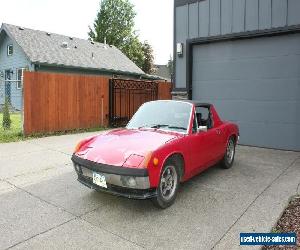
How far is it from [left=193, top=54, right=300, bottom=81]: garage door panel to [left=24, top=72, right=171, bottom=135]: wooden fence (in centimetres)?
422

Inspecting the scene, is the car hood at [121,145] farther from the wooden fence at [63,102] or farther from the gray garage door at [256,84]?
the wooden fence at [63,102]

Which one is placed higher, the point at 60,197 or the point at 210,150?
the point at 210,150

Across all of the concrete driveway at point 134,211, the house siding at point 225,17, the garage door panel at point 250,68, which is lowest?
the concrete driveway at point 134,211

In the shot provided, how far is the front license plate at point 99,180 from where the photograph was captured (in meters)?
4.10

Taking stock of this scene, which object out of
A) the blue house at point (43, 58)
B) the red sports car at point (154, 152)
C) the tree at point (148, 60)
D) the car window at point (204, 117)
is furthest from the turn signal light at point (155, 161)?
the tree at point (148, 60)

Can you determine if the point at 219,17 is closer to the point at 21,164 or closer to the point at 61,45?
the point at 21,164

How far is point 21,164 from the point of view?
22.1ft

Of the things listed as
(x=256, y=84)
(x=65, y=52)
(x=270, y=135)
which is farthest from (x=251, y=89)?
(x=65, y=52)

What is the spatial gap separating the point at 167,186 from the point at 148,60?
50611mm

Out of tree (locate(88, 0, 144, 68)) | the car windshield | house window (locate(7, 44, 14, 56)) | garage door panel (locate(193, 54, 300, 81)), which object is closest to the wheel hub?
the car windshield

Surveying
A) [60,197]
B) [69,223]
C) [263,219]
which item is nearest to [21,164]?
[60,197]

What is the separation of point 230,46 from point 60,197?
684 cm

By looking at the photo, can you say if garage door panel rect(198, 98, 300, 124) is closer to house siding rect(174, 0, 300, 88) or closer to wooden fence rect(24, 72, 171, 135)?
house siding rect(174, 0, 300, 88)

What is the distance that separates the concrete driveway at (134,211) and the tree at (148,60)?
47768 mm
